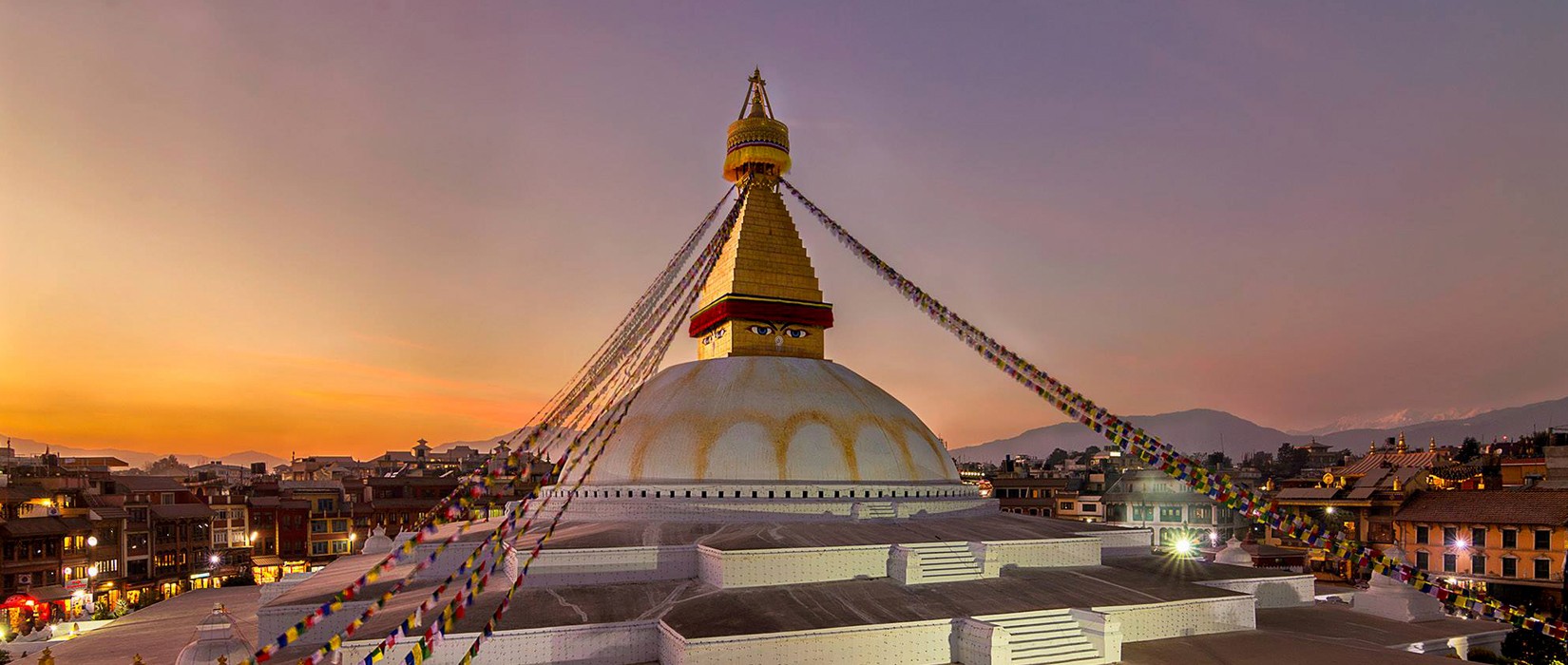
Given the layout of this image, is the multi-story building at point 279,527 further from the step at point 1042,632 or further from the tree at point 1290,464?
the tree at point 1290,464

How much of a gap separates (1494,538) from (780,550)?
26608mm

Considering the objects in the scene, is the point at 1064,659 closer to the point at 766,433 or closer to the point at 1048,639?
the point at 1048,639

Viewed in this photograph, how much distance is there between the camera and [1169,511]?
4156 cm

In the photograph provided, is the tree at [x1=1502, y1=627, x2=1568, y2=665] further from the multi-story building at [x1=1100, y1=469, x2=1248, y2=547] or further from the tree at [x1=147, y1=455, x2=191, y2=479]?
the tree at [x1=147, y1=455, x2=191, y2=479]

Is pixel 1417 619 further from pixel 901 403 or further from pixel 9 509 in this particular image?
pixel 9 509

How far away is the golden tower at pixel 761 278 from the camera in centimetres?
2041

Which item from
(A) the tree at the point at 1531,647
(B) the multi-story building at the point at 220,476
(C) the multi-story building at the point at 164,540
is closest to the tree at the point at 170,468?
(B) the multi-story building at the point at 220,476

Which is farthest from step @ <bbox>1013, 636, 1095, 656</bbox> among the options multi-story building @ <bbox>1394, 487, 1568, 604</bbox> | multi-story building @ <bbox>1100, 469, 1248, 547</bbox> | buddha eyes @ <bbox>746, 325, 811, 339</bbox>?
multi-story building @ <bbox>1100, 469, 1248, 547</bbox>

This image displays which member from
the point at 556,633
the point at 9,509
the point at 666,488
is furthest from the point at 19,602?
the point at 556,633

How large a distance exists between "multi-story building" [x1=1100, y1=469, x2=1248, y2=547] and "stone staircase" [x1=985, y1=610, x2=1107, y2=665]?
30.3m

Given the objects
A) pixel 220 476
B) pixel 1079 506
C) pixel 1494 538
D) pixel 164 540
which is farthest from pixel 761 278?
pixel 220 476

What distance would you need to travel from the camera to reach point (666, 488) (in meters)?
17.0

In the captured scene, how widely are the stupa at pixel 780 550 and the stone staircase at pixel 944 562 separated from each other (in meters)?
0.04

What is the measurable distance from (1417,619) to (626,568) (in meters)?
15.8
